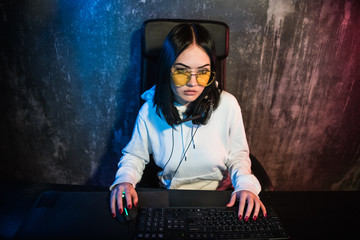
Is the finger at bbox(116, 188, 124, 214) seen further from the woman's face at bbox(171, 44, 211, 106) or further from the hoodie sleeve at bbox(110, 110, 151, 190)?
the woman's face at bbox(171, 44, 211, 106)

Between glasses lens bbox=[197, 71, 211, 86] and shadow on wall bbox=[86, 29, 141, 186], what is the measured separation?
0.68m

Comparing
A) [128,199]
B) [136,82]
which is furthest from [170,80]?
[136,82]

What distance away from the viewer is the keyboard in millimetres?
615

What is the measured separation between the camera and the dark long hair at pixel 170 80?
2.67 feet

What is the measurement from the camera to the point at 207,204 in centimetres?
72

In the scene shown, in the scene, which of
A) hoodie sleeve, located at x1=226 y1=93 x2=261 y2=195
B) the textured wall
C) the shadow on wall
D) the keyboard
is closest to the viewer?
the keyboard

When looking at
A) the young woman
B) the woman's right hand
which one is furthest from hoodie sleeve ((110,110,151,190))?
the woman's right hand

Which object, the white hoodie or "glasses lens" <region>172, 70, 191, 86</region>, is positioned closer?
"glasses lens" <region>172, 70, 191, 86</region>

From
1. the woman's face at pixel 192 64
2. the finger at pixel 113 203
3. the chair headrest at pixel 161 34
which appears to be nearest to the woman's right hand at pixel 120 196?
the finger at pixel 113 203

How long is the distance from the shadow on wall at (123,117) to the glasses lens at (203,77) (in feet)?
2.23

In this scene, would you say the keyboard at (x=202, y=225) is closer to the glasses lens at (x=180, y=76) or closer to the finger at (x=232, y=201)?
the finger at (x=232, y=201)

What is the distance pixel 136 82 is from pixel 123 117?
30 centimetres

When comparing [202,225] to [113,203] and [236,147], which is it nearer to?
[113,203]

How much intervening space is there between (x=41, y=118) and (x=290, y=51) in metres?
1.90
